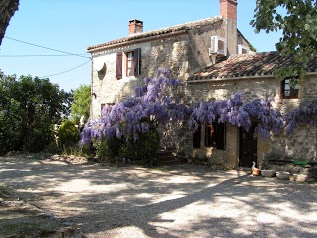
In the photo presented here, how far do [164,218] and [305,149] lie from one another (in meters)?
6.75

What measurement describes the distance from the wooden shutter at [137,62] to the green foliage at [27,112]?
407 centimetres

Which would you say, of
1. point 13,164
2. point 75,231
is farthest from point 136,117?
point 75,231

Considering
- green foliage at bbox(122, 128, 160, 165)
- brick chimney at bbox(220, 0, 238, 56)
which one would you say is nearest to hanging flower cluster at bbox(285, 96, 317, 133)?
green foliage at bbox(122, 128, 160, 165)

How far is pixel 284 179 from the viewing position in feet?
34.9

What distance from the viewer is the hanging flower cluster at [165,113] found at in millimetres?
11547

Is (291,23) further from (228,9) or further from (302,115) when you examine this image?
(228,9)

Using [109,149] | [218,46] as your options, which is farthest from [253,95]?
[109,149]

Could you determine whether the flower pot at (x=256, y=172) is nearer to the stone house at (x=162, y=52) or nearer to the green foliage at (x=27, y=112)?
the stone house at (x=162, y=52)

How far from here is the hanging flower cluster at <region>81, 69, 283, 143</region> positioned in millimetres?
11547

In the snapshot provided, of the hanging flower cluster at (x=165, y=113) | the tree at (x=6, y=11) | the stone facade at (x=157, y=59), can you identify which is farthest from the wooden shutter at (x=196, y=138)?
the tree at (x=6, y=11)

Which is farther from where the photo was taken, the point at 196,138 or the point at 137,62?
the point at 137,62

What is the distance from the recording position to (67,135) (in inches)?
631

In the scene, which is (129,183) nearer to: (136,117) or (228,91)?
(136,117)

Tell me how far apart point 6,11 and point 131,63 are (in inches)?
495
